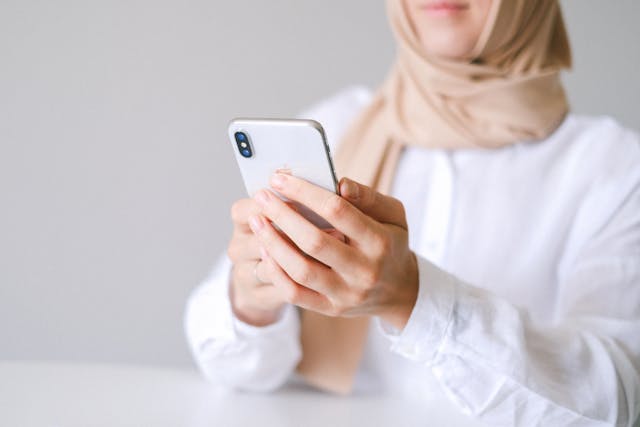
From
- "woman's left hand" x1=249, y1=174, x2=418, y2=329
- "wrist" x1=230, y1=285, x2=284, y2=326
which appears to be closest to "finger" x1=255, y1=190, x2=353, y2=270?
"woman's left hand" x1=249, y1=174, x2=418, y2=329

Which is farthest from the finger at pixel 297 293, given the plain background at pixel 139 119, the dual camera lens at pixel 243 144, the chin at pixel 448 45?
the plain background at pixel 139 119

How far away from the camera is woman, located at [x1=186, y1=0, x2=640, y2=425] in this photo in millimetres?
662

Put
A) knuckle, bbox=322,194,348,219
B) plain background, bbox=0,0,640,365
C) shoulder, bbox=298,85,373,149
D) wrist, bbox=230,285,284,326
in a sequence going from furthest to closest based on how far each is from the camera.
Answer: plain background, bbox=0,0,640,365
shoulder, bbox=298,85,373,149
wrist, bbox=230,285,284,326
knuckle, bbox=322,194,348,219

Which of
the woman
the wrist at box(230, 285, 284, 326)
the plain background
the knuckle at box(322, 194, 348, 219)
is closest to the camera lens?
the knuckle at box(322, 194, 348, 219)

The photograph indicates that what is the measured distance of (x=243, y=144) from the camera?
0.63 meters

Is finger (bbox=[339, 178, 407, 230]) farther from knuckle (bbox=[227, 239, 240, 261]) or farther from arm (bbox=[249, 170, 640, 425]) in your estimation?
knuckle (bbox=[227, 239, 240, 261])

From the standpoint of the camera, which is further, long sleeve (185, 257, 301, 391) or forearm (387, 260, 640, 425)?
long sleeve (185, 257, 301, 391)

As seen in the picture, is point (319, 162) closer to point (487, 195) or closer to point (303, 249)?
point (303, 249)

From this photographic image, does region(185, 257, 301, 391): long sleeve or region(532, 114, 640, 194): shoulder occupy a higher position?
region(532, 114, 640, 194): shoulder

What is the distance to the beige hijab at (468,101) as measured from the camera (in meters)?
0.96

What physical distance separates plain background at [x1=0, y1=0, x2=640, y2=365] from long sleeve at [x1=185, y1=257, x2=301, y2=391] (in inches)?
23.2

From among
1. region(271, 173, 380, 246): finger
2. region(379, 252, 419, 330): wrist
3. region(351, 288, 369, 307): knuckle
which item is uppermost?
region(271, 173, 380, 246): finger

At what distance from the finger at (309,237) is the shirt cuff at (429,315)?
109mm

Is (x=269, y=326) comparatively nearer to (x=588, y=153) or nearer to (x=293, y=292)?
(x=293, y=292)
